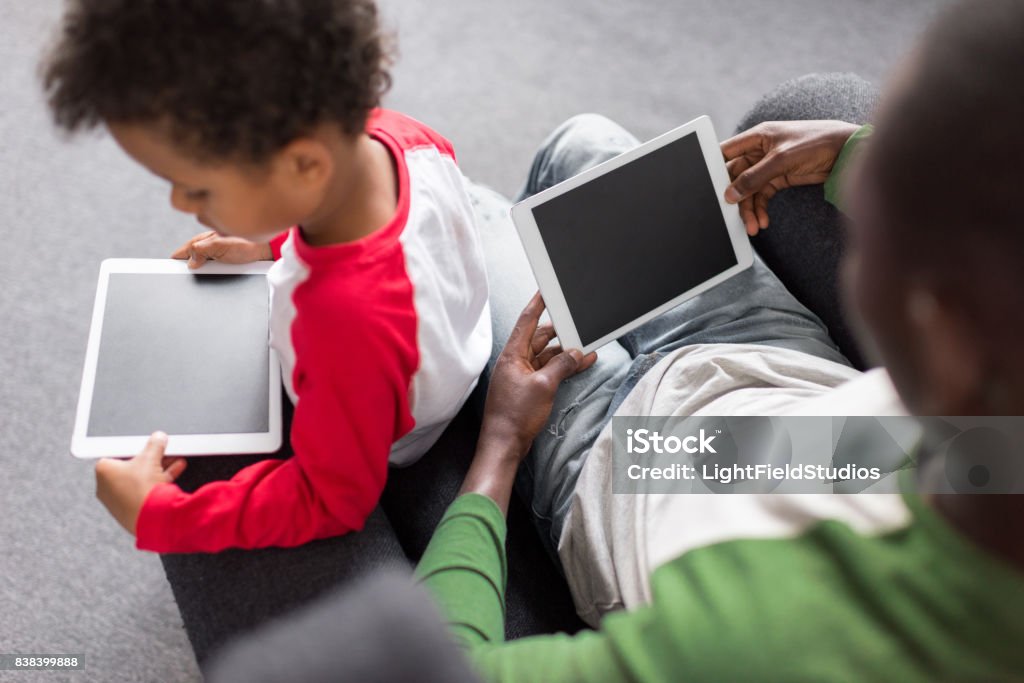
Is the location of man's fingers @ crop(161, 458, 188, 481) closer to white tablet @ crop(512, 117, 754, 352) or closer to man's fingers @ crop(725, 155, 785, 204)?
white tablet @ crop(512, 117, 754, 352)

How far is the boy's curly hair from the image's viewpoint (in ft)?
1.93

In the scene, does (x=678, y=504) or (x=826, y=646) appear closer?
(x=826, y=646)

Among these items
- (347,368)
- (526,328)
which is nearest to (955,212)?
(347,368)

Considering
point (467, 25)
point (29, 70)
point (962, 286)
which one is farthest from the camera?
point (467, 25)

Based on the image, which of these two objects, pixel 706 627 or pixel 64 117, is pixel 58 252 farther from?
pixel 706 627

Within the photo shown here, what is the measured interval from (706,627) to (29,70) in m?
1.69

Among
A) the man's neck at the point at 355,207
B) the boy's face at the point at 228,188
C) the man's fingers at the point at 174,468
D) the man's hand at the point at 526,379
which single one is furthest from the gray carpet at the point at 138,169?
the man's hand at the point at 526,379

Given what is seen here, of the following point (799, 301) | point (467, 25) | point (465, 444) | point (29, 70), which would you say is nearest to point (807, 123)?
point (799, 301)

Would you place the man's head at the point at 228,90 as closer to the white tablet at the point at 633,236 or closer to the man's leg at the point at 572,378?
the white tablet at the point at 633,236

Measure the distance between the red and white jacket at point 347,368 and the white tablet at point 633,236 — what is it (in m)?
0.14

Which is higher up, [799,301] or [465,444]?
[799,301]

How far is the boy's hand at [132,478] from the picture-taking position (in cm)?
76

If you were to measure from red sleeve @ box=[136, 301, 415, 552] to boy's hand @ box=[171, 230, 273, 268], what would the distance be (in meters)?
0.24

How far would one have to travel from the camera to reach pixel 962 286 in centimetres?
41
